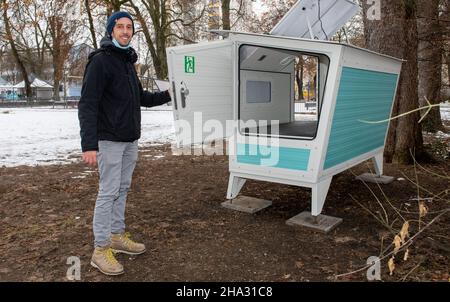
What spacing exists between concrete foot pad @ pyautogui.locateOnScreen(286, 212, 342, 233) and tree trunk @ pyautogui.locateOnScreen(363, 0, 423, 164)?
3.44 meters

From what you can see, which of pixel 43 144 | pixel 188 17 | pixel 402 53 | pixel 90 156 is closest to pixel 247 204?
pixel 90 156

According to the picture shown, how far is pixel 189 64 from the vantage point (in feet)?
14.8

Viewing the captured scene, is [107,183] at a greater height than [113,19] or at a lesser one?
lesser

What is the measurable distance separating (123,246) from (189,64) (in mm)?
1993

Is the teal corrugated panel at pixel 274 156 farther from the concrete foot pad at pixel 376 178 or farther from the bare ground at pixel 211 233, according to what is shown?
the concrete foot pad at pixel 376 178

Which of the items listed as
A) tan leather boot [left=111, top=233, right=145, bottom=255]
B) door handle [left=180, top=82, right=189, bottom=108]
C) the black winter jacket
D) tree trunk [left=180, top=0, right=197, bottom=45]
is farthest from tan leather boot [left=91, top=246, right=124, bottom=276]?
tree trunk [left=180, top=0, right=197, bottom=45]

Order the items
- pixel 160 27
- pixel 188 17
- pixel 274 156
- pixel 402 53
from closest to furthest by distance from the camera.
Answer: pixel 274 156 → pixel 402 53 → pixel 160 27 → pixel 188 17

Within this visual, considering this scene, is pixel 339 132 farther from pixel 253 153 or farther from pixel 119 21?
pixel 119 21

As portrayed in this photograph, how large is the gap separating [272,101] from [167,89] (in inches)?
94.8

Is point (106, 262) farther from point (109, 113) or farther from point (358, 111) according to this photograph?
point (358, 111)

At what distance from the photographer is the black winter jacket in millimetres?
3129

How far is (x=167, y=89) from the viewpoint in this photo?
435 cm

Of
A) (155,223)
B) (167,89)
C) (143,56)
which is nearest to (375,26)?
(167,89)

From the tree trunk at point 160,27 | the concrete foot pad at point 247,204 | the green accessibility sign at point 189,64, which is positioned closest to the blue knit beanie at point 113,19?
the green accessibility sign at point 189,64
